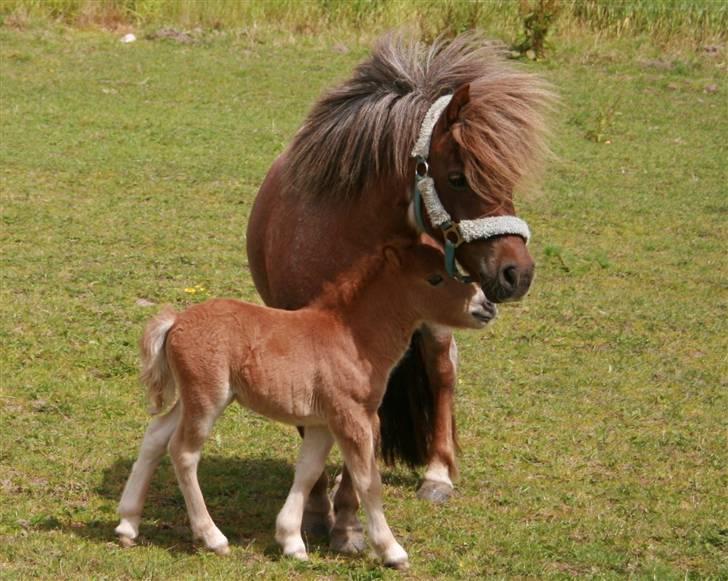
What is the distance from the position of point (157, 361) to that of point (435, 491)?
177cm

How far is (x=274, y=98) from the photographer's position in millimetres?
15438

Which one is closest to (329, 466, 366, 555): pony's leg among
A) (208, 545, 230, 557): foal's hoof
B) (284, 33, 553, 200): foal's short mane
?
(208, 545, 230, 557): foal's hoof

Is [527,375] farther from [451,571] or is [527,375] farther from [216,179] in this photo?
[216,179]

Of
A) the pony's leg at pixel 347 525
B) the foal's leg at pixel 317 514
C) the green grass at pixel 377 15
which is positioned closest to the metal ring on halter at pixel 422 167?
the pony's leg at pixel 347 525

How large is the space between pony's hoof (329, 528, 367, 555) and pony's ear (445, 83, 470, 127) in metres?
1.64

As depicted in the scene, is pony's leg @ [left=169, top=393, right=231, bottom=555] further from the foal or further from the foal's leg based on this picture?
the foal's leg

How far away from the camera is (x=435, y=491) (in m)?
6.02

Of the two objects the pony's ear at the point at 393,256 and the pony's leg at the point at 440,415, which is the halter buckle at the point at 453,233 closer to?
the pony's ear at the point at 393,256

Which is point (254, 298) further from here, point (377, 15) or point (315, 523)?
point (377, 15)

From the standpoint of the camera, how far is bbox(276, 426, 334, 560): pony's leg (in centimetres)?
485

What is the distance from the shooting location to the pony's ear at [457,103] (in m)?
4.82

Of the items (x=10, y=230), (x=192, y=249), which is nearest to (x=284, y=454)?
(x=192, y=249)

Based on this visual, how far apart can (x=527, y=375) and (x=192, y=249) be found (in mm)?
3165

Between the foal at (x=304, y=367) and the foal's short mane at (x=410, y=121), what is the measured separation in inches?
15.4
